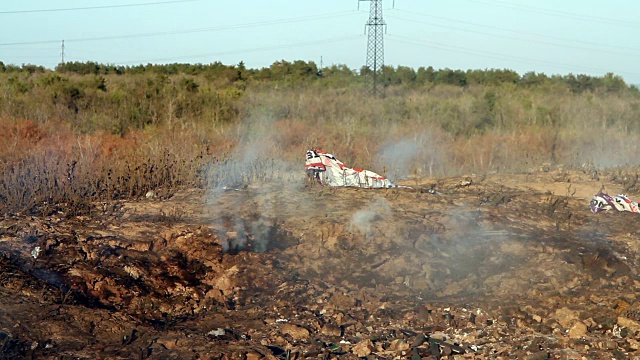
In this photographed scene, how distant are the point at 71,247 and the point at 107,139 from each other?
7192 millimetres

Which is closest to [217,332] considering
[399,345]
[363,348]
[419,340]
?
[363,348]

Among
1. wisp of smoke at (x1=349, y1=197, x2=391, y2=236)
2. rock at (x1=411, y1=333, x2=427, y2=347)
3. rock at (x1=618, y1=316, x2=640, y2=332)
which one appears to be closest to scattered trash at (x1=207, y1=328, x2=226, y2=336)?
rock at (x1=411, y1=333, x2=427, y2=347)

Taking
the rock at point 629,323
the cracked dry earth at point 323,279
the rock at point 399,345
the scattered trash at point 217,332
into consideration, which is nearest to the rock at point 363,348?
the cracked dry earth at point 323,279

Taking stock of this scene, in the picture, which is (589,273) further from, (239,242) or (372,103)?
(372,103)

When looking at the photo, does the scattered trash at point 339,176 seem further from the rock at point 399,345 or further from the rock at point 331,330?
the rock at point 399,345

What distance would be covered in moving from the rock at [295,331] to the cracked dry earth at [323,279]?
2 cm

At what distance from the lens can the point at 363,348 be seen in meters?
5.92

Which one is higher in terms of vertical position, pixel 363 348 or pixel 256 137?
pixel 256 137

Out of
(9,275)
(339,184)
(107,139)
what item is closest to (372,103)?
(107,139)

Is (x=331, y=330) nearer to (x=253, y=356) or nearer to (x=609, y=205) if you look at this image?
(x=253, y=356)

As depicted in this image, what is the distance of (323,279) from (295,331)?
4.59 feet

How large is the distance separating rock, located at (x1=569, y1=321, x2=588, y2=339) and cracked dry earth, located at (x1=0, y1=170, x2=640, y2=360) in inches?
0.7

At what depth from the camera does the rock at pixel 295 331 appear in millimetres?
6152

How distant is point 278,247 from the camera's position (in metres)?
8.28
